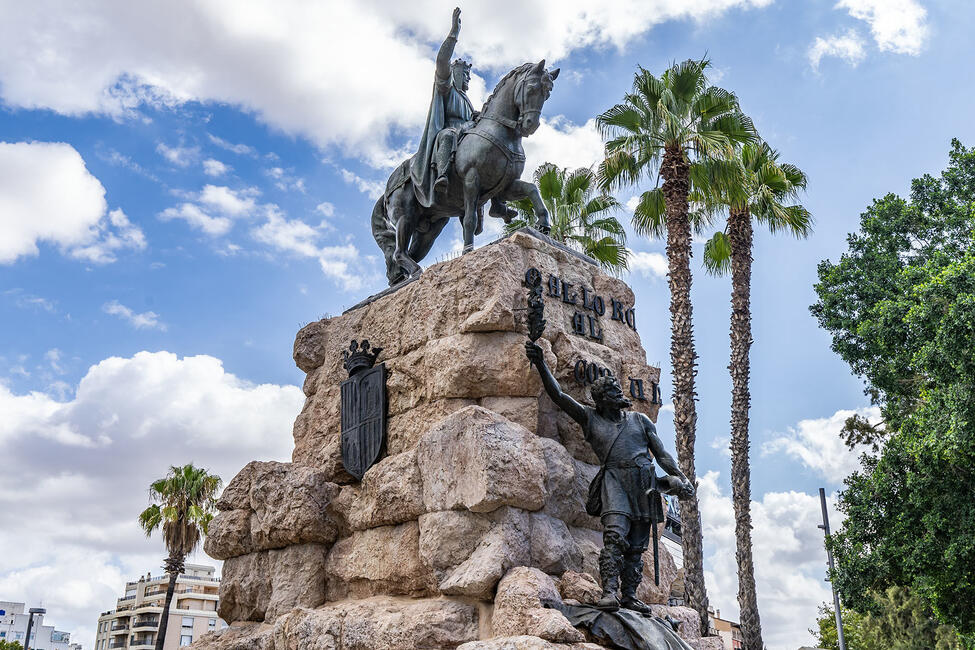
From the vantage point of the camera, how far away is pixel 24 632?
72500 millimetres

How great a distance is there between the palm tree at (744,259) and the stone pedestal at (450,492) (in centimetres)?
1020

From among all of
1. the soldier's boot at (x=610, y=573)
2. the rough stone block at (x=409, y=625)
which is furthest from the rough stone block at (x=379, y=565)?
the soldier's boot at (x=610, y=573)

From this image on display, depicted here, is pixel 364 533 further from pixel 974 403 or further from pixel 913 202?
pixel 913 202

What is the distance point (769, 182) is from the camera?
2164cm

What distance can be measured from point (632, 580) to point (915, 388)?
13566 mm

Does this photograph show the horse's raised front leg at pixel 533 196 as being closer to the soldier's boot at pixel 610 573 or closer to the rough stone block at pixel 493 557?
the rough stone block at pixel 493 557

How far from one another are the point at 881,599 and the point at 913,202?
8858 mm

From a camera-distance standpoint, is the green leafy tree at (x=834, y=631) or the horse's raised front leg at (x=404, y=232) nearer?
the horse's raised front leg at (x=404, y=232)

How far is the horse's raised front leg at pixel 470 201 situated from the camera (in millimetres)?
9586

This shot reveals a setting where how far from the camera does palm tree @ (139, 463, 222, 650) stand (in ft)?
91.2

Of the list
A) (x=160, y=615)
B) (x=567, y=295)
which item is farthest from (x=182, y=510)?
(x=160, y=615)

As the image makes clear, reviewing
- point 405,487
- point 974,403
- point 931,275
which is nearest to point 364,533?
point 405,487

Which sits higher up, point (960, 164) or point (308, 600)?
point (960, 164)

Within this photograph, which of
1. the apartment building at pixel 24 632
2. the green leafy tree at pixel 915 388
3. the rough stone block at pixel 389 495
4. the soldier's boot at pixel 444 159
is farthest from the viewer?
the apartment building at pixel 24 632
